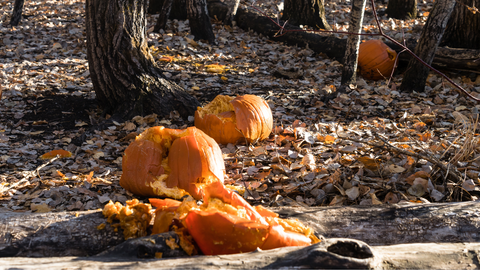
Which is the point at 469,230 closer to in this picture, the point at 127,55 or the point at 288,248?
the point at 288,248

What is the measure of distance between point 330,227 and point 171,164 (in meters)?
1.45

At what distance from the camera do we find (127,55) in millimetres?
4703

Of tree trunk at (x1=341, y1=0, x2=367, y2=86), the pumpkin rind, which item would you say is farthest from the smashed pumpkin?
tree trunk at (x1=341, y1=0, x2=367, y2=86)

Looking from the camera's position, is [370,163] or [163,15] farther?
[163,15]

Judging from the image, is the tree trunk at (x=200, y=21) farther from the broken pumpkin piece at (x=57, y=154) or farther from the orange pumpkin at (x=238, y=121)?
the broken pumpkin piece at (x=57, y=154)

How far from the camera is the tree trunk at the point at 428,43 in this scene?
17.0 feet

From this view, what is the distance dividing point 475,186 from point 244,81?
13.5 ft

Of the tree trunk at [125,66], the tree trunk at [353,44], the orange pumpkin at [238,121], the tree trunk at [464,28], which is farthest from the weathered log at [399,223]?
the tree trunk at [464,28]

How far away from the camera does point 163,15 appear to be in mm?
8273

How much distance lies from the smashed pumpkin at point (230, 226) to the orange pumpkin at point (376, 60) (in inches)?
192

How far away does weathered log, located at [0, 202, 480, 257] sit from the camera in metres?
2.09

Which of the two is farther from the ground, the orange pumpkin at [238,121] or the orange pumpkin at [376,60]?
the orange pumpkin at [376,60]

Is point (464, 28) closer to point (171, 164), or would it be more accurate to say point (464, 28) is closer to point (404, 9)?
point (404, 9)

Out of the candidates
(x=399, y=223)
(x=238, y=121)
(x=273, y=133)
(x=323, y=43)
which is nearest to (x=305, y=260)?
(x=399, y=223)
